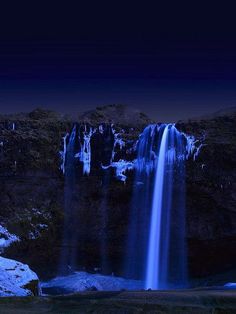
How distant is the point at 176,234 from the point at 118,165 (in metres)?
6.75

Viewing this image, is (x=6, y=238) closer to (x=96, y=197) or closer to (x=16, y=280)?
(x=96, y=197)

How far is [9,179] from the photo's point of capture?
36.7 metres

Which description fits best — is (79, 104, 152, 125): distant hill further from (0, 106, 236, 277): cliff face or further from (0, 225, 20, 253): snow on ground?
(0, 225, 20, 253): snow on ground

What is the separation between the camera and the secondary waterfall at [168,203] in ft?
114

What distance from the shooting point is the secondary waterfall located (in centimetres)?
3484

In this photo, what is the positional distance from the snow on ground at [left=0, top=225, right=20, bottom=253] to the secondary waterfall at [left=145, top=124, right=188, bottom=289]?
1000 centimetres

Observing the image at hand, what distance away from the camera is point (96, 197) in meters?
36.8

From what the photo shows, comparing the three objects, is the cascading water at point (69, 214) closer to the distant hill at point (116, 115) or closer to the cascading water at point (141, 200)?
the cascading water at point (141, 200)

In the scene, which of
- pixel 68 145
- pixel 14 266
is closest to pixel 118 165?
pixel 68 145

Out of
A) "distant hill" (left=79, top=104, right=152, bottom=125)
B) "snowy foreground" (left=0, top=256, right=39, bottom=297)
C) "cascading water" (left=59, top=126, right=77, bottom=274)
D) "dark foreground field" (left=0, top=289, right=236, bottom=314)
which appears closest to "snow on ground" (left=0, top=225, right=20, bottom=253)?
"cascading water" (left=59, top=126, right=77, bottom=274)

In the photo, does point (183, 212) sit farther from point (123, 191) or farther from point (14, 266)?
point (14, 266)

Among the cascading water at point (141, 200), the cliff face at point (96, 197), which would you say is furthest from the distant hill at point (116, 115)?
the cascading water at point (141, 200)

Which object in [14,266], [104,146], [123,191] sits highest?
[104,146]

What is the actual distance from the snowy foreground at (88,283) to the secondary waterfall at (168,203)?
2.01 metres
